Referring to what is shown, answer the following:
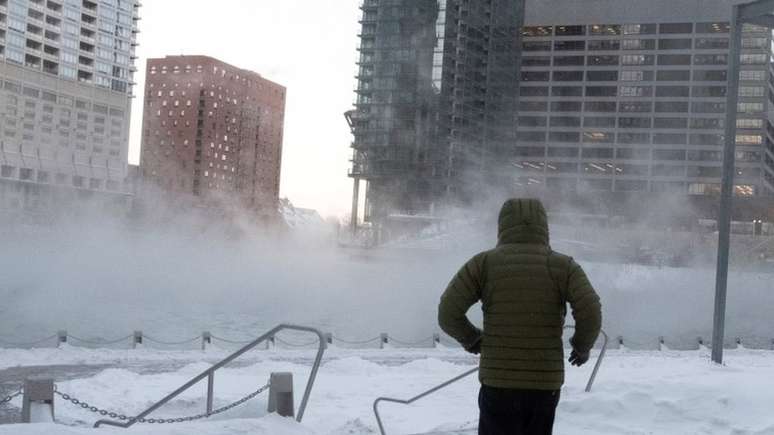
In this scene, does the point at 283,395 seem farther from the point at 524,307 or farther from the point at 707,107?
the point at 707,107

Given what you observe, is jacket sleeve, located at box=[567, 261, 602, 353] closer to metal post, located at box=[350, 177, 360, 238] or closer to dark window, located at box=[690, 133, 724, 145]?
metal post, located at box=[350, 177, 360, 238]

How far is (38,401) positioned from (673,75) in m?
76.2

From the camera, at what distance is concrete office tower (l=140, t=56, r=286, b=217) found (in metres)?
31.5

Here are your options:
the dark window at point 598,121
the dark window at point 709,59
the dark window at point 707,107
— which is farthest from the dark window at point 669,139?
the dark window at point 709,59

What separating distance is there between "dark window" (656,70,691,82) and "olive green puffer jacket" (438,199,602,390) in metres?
75.5

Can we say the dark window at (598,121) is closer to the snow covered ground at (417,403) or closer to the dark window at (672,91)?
the dark window at (672,91)

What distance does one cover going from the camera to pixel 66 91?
124 ft

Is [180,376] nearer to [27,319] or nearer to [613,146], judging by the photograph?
[27,319]

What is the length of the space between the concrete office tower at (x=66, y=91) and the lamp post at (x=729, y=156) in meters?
28.8

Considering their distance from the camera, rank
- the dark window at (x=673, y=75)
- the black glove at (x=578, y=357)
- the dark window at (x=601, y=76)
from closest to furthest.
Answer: the black glove at (x=578, y=357), the dark window at (x=673, y=75), the dark window at (x=601, y=76)

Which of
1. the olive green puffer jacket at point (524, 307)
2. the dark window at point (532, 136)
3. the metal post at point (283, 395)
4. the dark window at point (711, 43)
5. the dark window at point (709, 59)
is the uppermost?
the dark window at point (711, 43)

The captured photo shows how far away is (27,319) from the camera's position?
27141 mm

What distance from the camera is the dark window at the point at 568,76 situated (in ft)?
257

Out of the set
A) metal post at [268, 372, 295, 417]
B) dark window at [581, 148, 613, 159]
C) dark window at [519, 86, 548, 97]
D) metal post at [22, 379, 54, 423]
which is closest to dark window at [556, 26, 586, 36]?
dark window at [519, 86, 548, 97]
